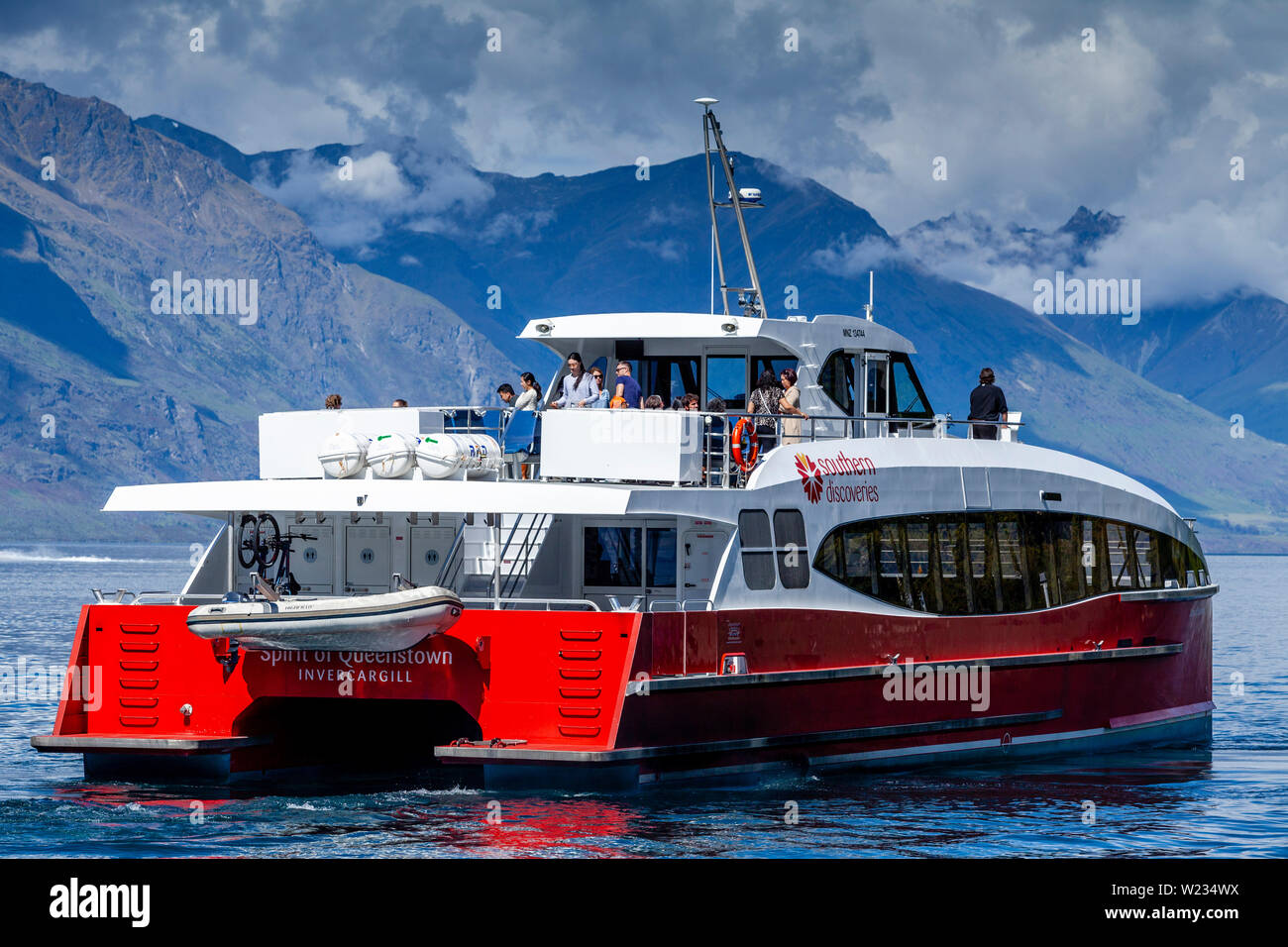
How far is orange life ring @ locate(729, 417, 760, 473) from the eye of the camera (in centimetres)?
1586

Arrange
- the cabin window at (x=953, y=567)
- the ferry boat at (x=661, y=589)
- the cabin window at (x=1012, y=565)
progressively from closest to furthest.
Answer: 1. the ferry boat at (x=661, y=589)
2. the cabin window at (x=953, y=567)
3. the cabin window at (x=1012, y=565)

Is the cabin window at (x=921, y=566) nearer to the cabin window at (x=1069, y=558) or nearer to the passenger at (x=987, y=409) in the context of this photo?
the cabin window at (x=1069, y=558)

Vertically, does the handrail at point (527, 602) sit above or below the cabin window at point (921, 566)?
below

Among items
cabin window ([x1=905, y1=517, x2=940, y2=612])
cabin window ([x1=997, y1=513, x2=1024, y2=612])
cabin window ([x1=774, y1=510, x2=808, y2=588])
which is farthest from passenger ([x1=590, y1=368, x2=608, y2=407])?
cabin window ([x1=997, y1=513, x2=1024, y2=612])

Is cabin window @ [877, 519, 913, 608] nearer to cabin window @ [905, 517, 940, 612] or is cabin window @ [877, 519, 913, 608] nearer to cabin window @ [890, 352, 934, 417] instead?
cabin window @ [905, 517, 940, 612]

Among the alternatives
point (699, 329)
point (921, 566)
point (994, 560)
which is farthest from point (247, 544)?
point (994, 560)

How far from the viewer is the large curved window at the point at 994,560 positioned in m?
16.7

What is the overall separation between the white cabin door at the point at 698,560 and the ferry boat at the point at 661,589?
0.02m

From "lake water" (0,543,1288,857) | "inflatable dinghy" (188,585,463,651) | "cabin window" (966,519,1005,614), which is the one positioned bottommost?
"lake water" (0,543,1288,857)

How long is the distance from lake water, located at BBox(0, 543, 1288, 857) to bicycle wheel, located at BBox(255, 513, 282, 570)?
7.76 feet

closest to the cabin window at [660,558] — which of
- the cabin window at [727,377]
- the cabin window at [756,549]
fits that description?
the cabin window at [756,549]

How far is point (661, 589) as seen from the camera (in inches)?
627

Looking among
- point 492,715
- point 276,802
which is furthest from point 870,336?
point 276,802
